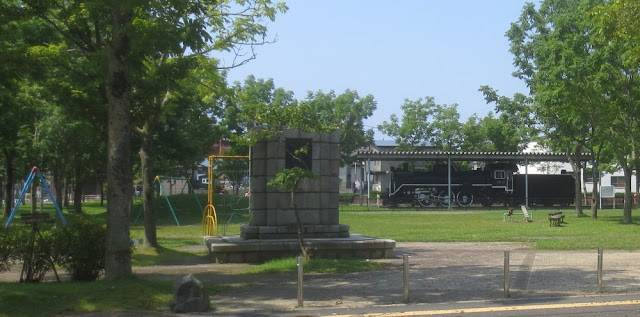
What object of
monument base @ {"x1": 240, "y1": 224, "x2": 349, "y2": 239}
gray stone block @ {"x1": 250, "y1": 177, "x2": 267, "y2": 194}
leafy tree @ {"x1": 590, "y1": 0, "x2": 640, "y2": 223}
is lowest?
monument base @ {"x1": 240, "y1": 224, "x2": 349, "y2": 239}

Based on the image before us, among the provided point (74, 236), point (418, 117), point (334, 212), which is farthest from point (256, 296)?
point (418, 117)

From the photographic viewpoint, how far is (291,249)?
60.4 ft

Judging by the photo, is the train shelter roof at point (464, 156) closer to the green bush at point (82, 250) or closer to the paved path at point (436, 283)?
the paved path at point (436, 283)

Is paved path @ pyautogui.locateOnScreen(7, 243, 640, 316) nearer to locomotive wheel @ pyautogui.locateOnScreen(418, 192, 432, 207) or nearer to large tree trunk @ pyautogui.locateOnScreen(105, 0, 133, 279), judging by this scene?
large tree trunk @ pyautogui.locateOnScreen(105, 0, 133, 279)

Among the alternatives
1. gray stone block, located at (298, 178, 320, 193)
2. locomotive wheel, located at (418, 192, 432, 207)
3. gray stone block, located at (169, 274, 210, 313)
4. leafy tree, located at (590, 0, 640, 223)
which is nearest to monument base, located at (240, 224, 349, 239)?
gray stone block, located at (298, 178, 320, 193)

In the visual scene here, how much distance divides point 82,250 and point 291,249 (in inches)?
250

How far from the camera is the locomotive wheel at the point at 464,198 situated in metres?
57.8

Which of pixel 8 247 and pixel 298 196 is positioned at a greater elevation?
pixel 298 196

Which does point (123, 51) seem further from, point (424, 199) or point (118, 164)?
point (424, 199)

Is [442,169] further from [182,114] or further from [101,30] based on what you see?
[101,30]

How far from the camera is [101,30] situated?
576 inches

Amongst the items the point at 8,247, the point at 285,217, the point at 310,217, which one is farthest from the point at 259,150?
the point at 8,247

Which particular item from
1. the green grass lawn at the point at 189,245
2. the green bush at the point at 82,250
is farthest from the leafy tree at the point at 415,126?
the green bush at the point at 82,250

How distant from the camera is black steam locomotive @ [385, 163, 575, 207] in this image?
2243 inches
